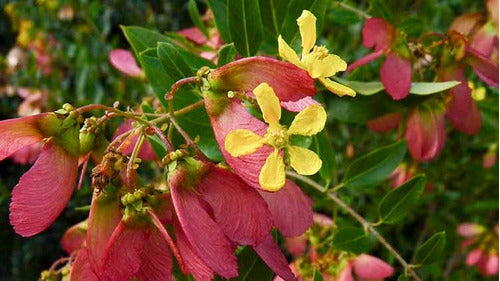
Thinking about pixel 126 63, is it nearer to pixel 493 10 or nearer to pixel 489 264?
pixel 493 10

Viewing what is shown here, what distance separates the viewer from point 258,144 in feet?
1.60

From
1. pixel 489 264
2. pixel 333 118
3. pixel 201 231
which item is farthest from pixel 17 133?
pixel 489 264

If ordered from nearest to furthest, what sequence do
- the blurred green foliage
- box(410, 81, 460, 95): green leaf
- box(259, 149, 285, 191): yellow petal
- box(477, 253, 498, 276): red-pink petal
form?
box(259, 149, 285, 191): yellow petal
box(410, 81, 460, 95): green leaf
box(477, 253, 498, 276): red-pink petal
the blurred green foliage

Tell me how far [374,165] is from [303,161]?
35 centimetres

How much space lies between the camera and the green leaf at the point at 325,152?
28.7 inches

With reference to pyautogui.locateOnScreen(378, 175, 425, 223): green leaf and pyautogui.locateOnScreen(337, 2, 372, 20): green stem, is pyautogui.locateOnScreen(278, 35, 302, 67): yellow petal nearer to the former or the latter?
pyautogui.locateOnScreen(378, 175, 425, 223): green leaf

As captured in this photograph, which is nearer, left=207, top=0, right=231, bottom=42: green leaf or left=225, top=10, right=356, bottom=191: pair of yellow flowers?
left=225, top=10, right=356, bottom=191: pair of yellow flowers

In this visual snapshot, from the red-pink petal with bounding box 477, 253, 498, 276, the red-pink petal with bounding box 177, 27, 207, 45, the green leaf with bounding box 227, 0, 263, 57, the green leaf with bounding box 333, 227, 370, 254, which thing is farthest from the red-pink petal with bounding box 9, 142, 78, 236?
the red-pink petal with bounding box 477, 253, 498, 276

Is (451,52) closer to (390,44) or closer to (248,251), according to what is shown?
(390,44)

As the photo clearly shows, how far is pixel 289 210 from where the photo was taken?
565mm

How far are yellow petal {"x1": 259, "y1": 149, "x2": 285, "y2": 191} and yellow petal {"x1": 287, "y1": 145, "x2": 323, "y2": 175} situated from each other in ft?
0.05

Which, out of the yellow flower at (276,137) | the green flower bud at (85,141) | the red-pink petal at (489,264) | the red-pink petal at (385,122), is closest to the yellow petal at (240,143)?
the yellow flower at (276,137)

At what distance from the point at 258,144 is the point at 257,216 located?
5 centimetres

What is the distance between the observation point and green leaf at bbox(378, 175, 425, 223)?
0.77 metres
